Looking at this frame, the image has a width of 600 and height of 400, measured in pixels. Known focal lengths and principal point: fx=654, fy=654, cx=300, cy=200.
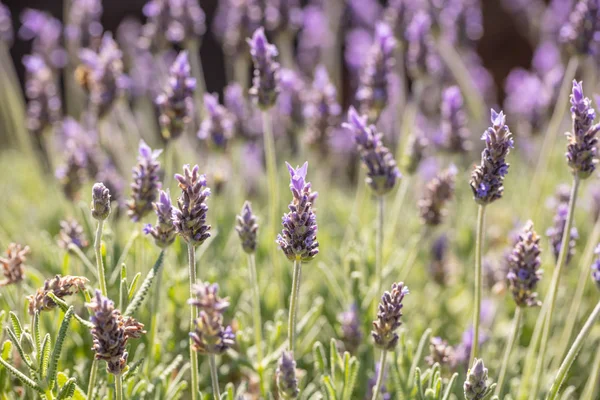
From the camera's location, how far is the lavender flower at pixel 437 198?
2.65m

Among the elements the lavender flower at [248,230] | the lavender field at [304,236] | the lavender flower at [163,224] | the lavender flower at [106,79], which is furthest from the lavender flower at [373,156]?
the lavender flower at [106,79]

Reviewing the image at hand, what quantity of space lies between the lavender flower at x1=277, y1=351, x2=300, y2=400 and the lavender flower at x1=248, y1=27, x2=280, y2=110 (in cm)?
120

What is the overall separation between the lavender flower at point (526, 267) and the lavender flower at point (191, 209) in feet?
3.09

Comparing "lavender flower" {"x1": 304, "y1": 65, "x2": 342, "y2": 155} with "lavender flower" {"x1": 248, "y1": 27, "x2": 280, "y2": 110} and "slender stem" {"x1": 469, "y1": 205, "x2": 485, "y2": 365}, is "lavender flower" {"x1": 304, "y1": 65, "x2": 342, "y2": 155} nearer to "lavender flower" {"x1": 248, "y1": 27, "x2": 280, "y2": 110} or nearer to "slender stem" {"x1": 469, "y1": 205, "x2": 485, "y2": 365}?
"lavender flower" {"x1": 248, "y1": 27, "x2": 280, "y2": 110}

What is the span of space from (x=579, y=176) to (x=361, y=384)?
112cm

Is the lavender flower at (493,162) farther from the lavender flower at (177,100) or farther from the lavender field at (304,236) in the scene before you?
the lavender flower at (177,100)

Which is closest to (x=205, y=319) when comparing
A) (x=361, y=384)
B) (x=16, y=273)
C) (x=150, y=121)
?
(x=16, y=273)

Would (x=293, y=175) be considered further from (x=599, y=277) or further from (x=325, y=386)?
(x=599, y=277)

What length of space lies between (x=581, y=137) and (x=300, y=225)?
0.85m

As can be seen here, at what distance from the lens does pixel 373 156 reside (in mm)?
2291

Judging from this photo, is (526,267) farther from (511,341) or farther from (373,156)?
(373,156)

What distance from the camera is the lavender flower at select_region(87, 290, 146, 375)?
5.12 ft

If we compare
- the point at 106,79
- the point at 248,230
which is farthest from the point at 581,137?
the point at 106,79

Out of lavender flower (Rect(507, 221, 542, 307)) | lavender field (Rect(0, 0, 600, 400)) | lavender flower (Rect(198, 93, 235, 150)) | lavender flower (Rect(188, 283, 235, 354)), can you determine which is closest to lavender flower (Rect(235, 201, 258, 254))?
lavender field (Rect(0, 0, 600, 400))
